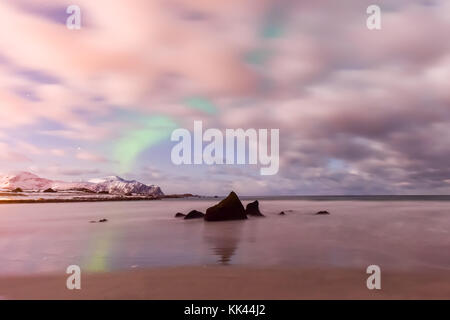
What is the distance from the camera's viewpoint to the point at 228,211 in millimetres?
28516

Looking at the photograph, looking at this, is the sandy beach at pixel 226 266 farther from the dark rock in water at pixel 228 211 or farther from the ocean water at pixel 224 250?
the dark rock in water at pixel 228 211

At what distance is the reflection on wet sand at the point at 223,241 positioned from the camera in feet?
45.3

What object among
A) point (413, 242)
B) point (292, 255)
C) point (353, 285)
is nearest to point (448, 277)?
point (353, 285)

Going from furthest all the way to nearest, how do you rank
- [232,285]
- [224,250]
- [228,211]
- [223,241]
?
1. [228,211]
2. [223,241]
3. [224,250]
4. [232,285]

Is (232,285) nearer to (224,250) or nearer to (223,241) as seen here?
(224,250)

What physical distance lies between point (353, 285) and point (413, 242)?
11.7 meters

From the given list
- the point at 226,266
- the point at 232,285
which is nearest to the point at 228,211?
the point at 226,266

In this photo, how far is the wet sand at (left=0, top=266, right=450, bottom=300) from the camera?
26.9 ft

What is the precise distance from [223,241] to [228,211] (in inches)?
425

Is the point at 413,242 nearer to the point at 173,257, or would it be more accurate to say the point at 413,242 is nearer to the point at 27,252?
the point at 173,257

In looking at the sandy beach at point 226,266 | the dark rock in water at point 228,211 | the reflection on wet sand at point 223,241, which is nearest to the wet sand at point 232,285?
the sandy beach at point 226,266

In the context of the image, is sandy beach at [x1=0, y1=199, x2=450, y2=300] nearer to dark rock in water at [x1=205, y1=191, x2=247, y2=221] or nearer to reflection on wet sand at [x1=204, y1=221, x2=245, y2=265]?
reflection on wet sand at [x1=204, y1=221, x2=245, y2=265]
